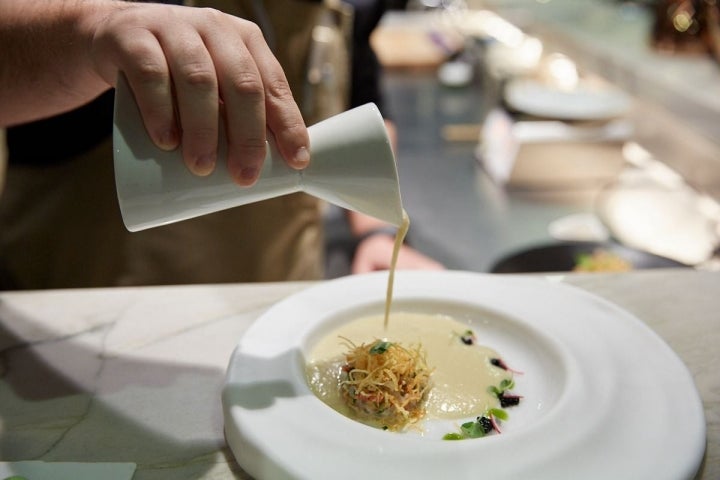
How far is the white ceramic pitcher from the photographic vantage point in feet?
2.36

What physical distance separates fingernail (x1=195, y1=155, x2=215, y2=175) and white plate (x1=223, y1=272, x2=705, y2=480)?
0.25m

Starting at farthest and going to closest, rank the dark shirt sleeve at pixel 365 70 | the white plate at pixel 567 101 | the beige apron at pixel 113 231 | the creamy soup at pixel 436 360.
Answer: the dark shirt sleeve at pixel 365 70 → the white plate at pixel 567 101 → the beige apron at pixel 113 231 → the creamy soup at pixel 436 360

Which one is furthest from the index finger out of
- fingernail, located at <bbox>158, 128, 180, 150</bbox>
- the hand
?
the hand

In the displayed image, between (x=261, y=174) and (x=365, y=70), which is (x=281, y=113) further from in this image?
(x=365, y=70)

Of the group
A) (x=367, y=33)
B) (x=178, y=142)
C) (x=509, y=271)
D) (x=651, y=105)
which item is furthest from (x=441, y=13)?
(x=178, y=142)

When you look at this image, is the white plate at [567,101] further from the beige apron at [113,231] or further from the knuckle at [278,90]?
the knuckle at [278,90]

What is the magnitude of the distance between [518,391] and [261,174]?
1.41 ft

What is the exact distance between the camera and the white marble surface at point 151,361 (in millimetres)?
764

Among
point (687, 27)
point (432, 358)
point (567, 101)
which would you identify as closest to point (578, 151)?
point (567, 101)

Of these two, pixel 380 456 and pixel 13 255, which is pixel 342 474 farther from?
pixel 13 255

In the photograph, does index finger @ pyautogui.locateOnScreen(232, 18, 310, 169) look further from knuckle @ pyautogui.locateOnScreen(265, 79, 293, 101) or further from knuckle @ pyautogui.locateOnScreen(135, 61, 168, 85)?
knuckle @ pyautogui.locateOnScreen(135, 61, 168, 85)

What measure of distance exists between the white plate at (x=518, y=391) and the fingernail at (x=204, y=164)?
0.84ft

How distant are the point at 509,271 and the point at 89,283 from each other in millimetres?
1044

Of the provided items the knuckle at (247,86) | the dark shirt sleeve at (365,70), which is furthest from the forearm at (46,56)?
the dark shirt sleeve at (365,70)
